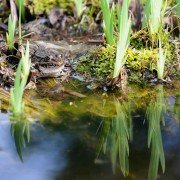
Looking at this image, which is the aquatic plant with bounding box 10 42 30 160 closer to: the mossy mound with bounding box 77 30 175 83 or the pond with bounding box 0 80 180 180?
the pond with bounding box 0 80 180 180

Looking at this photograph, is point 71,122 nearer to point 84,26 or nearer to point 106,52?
point 106,52

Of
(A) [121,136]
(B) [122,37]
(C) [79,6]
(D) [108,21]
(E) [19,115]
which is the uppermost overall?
(C) [79,6]

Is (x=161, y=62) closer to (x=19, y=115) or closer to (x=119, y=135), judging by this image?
(x=119, y=135)

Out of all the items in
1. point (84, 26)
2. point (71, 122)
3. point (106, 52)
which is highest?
point (84, 26)

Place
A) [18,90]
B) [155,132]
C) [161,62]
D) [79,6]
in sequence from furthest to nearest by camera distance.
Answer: [79,6]
[161,62]
[155,132]
[18,90]

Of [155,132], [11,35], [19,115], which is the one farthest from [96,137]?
[11,35]

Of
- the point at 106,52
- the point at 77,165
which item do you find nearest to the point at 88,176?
the point at 77,165
